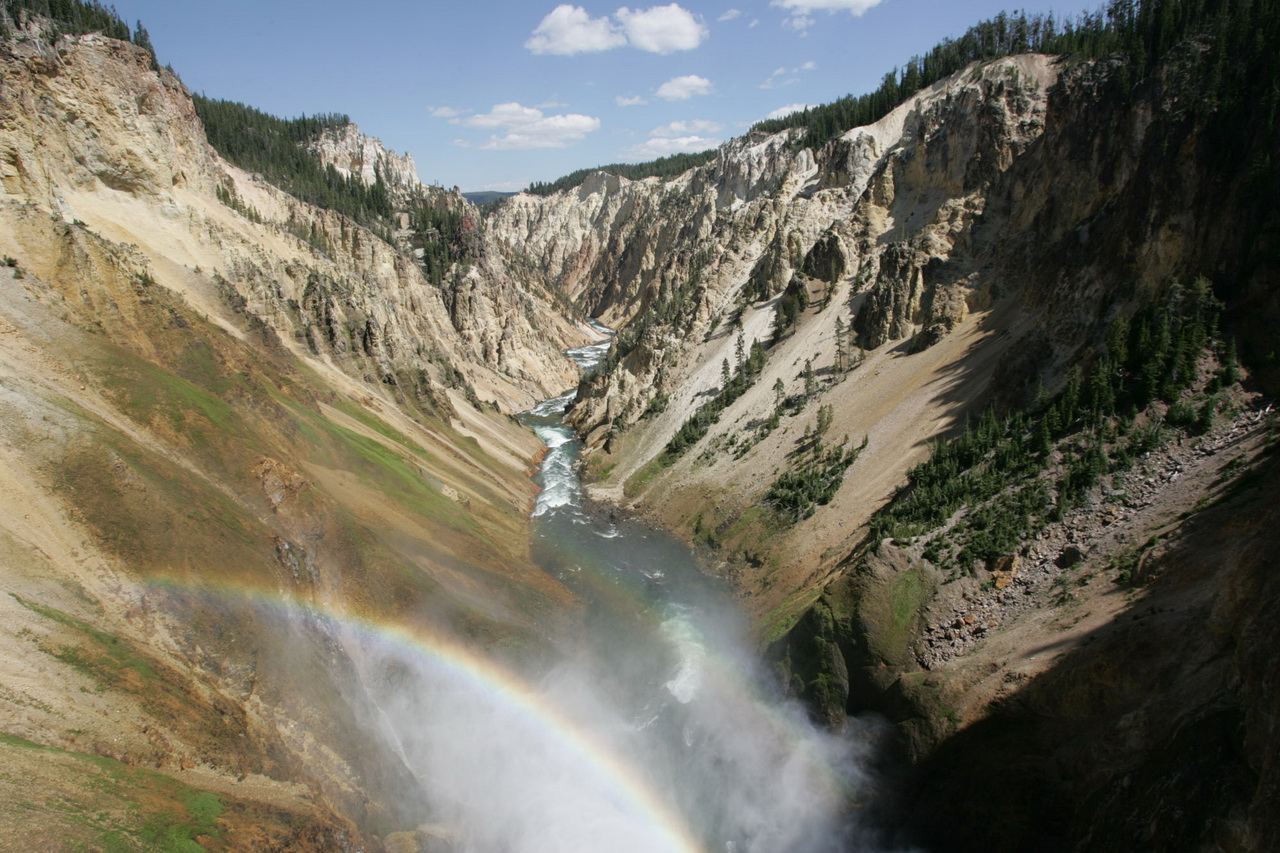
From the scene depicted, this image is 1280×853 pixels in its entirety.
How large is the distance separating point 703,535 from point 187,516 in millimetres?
29935

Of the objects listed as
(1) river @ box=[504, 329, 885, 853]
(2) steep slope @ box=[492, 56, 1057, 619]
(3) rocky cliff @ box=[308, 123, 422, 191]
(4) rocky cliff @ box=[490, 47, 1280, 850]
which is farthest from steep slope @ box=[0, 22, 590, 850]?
(3) rocky cliff @ box=[308, 123, 422, 191]

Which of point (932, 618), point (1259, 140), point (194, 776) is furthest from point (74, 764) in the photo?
point (1259, 140)

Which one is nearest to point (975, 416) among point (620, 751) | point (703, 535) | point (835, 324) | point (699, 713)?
point (703, 535)

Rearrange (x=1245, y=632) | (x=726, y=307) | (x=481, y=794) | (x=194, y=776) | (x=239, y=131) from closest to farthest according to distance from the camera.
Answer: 1. (x=1245, y=632)
2. (x=194, y=776)
3. (x=481, y=794)
4. (x=726, y=307)
5. (x=239, y=131)

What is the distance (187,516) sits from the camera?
20953mm

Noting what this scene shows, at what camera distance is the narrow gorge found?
15.4m

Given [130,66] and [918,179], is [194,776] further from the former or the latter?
[918,179]

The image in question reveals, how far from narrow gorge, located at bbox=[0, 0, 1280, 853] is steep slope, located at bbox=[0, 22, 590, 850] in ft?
0.43

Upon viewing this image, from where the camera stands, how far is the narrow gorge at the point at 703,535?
15.4 m

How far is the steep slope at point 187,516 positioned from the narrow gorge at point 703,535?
0.13m

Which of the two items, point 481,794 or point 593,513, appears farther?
point 593,513

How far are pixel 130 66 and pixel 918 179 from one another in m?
62.9

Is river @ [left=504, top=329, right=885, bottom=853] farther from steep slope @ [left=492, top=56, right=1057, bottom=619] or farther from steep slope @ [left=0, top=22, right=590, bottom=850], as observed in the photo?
steep slope @ [left=492, top=56, right=1057, bottom=619]

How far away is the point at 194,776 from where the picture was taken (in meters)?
15.1
